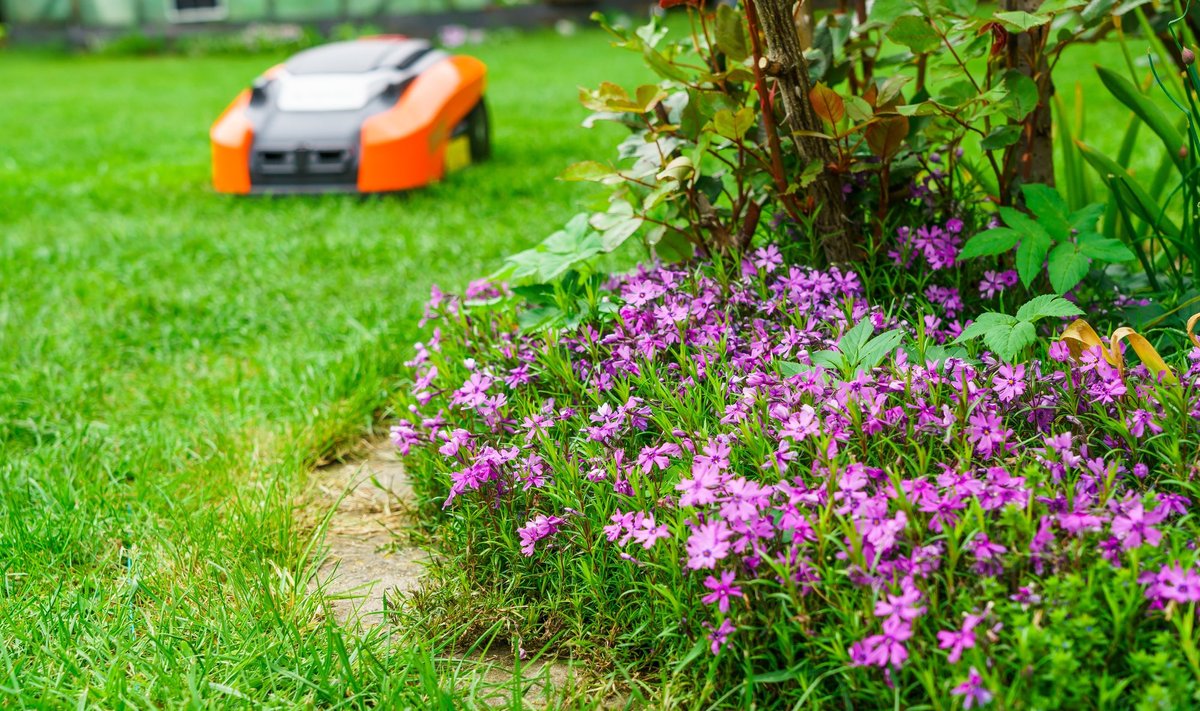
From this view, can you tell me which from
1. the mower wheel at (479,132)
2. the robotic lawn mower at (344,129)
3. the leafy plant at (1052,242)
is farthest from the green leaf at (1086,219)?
the mower wheel at (479,132)

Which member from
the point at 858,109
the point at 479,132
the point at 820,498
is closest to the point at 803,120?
the point at 858,109

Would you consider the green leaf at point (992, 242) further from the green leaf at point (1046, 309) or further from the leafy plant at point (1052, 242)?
the green leaf at point (1046, 309)

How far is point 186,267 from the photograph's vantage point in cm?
378

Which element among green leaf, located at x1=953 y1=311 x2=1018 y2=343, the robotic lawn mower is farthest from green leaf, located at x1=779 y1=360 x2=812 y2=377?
the robotic lawn mower

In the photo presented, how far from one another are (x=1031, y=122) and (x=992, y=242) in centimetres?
45

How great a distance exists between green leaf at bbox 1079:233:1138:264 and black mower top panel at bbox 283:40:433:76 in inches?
142

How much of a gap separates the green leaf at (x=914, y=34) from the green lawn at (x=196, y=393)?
1331 millimetres

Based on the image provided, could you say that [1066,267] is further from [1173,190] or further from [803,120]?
[803,120]

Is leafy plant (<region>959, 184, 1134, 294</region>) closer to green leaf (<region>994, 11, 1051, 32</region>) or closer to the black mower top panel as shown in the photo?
green leaf (<region>994, 11, 1051, 32</region>)

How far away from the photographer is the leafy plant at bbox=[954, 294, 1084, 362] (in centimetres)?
159

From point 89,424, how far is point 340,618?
1068 mm

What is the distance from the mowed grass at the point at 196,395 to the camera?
1.51m

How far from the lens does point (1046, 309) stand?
1.65 metres

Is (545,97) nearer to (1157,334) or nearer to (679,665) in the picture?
(1157,334)
